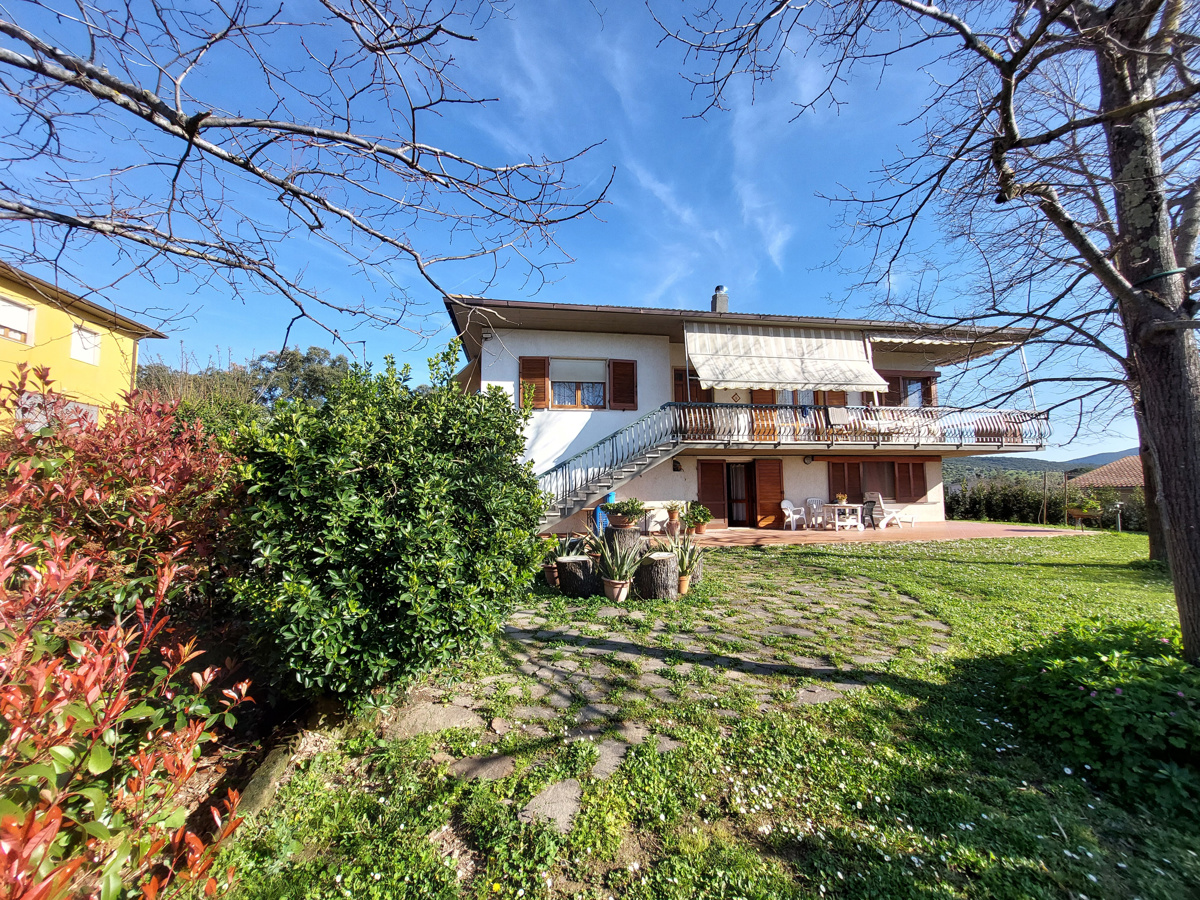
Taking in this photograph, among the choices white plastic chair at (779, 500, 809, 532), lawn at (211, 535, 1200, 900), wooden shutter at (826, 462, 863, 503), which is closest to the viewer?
lawn at (211, 535, 1200, 900)

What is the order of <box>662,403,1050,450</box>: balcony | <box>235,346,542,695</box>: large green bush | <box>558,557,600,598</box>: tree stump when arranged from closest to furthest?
1. <box>235,346,542,695</box>: large green bush
2. <box>558,557,600,598</box>: tree stump
3. <box>662,403,1050,450</box>: balcony

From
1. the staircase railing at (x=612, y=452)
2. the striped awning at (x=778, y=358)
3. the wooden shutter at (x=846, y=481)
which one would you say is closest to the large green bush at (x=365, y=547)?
the staircase railing at (x=612, y=452)

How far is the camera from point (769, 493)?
12906mm

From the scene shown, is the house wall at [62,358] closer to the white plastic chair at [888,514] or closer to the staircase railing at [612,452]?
the staircase railing at [612,452]

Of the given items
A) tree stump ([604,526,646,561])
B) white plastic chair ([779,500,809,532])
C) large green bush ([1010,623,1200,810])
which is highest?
white plastic chair ([779,500,809,532])

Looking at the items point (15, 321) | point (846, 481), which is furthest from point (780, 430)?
point (15, 321)

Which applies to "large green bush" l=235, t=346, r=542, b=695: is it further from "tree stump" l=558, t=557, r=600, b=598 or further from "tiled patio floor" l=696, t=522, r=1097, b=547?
"tiled patio floor" l=696, t=522, r=1097, b=547

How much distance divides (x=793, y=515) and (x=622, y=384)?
19.3ft

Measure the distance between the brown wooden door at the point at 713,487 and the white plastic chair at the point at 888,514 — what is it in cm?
427

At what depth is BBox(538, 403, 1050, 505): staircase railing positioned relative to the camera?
10516 mm

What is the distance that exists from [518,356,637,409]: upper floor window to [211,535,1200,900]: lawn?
7831 millimetres

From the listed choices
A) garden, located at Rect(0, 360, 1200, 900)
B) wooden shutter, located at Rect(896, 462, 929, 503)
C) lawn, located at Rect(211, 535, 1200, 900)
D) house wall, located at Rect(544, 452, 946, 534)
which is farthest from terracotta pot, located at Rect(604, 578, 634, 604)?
wooden shutter, located at Rect(896, 462, 929, 503)

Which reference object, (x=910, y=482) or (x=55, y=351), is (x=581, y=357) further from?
(x=55, y=351)

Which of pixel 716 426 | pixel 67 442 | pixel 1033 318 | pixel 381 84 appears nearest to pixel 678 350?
pixel 716 426
